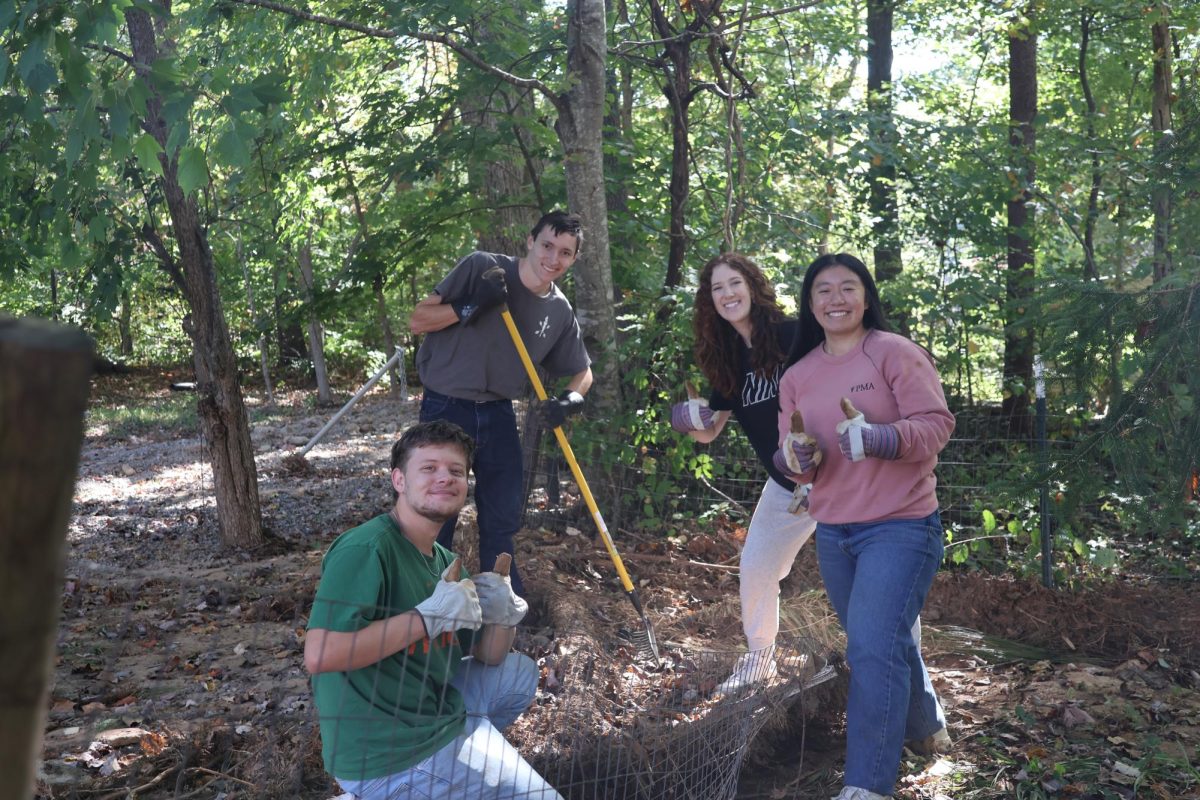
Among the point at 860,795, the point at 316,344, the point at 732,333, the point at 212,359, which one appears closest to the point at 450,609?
the point at 860,795

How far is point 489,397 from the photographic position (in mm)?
4914

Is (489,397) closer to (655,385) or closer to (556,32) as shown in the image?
(655,385)

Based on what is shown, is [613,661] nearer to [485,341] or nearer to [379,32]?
[485,341]

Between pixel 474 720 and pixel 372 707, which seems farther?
pixel 474 720

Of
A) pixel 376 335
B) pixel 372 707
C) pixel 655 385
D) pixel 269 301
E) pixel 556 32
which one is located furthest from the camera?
pixel 376 335

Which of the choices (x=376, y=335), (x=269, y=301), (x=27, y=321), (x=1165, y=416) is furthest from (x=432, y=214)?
(x=376, y=335)

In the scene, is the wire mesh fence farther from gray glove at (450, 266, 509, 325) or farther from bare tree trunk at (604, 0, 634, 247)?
bare tree trunk at (604, 0, 634, 247)

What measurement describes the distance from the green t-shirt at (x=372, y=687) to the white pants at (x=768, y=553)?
1882 millimetres

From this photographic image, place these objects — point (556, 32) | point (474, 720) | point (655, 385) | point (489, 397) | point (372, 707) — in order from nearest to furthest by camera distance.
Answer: point (372, 707) → point (474, 720) → point (489, 397) → point (655, 385) → point (556, 32)

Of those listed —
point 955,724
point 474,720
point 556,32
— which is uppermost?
point 556,32

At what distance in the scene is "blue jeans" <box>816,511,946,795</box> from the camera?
10.9 ft

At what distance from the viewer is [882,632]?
11.0 feet

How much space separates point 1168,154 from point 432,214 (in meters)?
4.68

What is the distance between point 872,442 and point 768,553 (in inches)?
44.9
